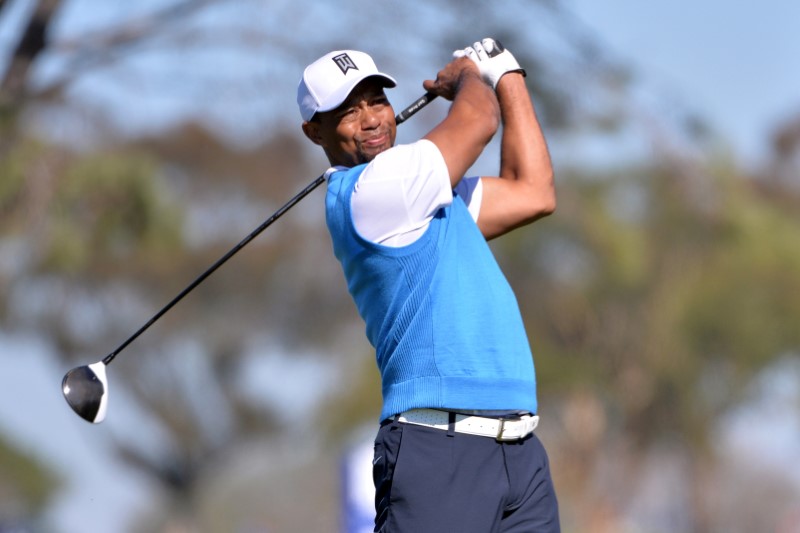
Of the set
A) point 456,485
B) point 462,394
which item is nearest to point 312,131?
point 462,394

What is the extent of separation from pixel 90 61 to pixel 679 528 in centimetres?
2354

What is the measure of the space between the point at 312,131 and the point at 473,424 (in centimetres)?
111

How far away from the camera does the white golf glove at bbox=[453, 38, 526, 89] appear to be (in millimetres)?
4555

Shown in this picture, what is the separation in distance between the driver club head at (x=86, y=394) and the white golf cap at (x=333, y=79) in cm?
110

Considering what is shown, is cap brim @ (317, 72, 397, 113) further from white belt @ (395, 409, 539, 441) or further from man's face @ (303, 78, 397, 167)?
white belt @ (395, 409, 539, 441)

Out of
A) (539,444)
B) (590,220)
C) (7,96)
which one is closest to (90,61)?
(7,96)

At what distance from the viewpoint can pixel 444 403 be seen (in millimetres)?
4027

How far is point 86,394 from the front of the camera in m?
4.81

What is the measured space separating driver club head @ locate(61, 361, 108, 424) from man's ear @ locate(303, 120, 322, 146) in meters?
1.03

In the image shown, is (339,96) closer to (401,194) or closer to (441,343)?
(401,194)

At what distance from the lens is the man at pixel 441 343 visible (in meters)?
4.02

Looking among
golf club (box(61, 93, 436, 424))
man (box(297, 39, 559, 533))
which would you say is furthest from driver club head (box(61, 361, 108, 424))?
man (box(297, 39, 559, 533))

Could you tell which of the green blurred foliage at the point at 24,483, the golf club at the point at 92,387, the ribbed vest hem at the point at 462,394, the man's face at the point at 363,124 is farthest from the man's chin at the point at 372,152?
the green blurred foliage at the point at 24,483

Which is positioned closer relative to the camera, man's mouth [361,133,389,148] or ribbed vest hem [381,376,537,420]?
ribbed vest hem [381,376,537,420]
